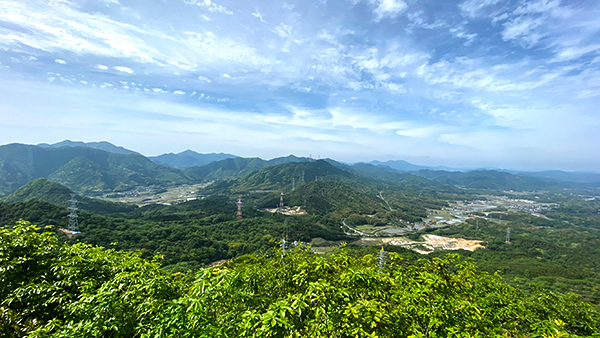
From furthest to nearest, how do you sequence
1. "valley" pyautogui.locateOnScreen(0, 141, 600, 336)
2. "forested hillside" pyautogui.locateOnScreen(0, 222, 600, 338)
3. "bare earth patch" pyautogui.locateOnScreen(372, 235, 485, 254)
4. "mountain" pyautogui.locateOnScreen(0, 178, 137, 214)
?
"mountain" pyautogui.locateOnScreen(0, 178, 137, 214) → "bare earth patch" pyautogui.locateOnScreen(372, 235, 485, 254) → "valley" pyautogui.locateOnScreen(0, 141, 600, 336) → "forested hillside" pyautogui.locateOnScreen(0, 222, 600, 338)

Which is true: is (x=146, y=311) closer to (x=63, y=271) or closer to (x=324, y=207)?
(x=63, y=271)

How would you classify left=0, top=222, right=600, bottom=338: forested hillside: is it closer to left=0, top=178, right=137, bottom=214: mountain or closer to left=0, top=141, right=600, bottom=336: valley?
left=0, top=141, right=600, bottom=336: valley

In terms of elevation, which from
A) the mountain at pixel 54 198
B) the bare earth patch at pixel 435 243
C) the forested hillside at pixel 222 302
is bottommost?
the bare earth patch at pixel 435 243

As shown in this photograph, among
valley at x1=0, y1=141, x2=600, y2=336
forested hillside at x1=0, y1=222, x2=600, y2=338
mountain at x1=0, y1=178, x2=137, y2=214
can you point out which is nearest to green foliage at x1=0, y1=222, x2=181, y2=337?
forested hillside at x1=0, y1=222, x2=600, y2=338

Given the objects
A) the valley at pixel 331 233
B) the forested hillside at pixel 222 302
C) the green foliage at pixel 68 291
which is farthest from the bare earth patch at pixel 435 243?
the green foliage at pixel 68 291


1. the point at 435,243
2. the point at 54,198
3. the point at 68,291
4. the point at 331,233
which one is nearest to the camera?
the point at 68,291

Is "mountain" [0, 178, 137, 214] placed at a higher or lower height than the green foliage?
lower

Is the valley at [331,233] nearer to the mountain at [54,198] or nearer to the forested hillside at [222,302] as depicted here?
the mountain at [54,198]

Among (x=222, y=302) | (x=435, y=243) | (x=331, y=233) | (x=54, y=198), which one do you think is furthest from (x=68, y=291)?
(x=54, y=198)

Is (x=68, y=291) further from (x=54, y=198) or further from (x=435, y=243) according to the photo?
(x=54, y=198)

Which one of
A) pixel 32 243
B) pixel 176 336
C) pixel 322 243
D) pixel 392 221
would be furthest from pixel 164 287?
pixel 392 221

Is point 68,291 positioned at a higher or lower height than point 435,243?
higher
